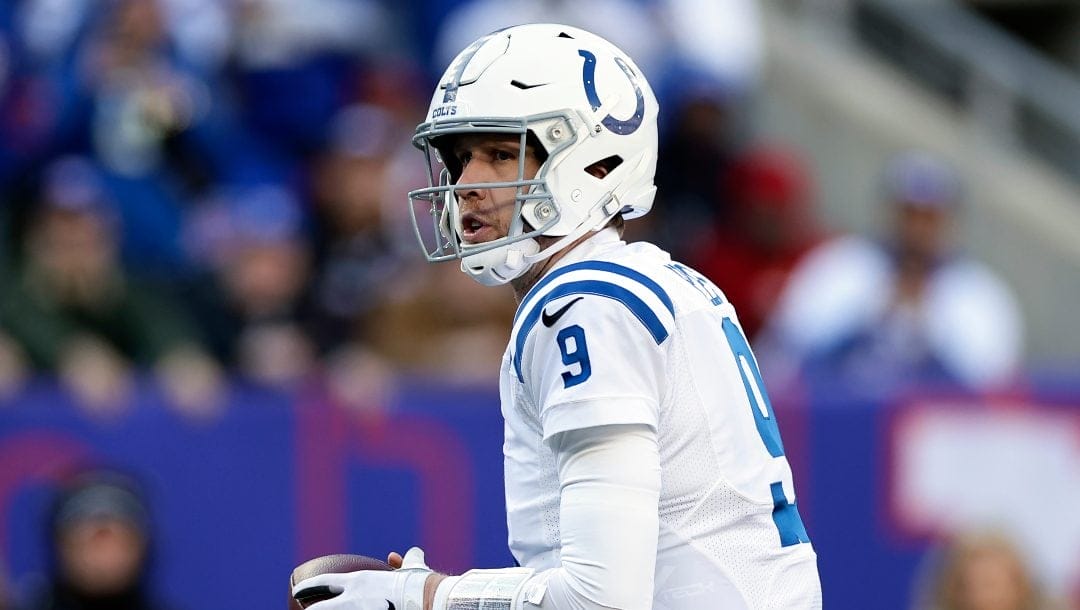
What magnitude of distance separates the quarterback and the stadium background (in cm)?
353

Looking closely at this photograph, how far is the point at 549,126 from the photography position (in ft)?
11.2

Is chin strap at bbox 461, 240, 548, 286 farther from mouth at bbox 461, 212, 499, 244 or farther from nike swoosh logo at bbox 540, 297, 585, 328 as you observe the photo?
nike swoosh logo at bbox 540, 297, 585, 328

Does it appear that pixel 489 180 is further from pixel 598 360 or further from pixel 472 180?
pixel 598 360

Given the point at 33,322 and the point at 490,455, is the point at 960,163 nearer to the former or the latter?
the point at 490,455

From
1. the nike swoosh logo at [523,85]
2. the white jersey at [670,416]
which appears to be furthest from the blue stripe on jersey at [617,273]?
the nike swoosh logo at [523,85]

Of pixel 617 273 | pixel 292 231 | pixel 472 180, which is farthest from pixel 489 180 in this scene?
pixel 292 231

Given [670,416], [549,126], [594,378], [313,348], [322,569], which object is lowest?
[313,348]

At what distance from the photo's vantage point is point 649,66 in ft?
32.5

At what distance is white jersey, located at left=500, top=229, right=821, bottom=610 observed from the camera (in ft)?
10.3

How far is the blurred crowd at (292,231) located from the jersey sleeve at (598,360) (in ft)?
12.9

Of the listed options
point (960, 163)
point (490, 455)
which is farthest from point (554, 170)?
point (960, 163)

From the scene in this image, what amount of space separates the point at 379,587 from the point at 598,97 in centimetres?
100

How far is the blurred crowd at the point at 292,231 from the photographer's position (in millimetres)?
7205

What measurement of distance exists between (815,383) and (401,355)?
1.71m
